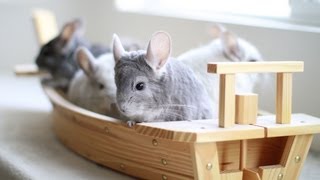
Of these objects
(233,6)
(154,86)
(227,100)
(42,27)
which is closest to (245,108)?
(227,100)

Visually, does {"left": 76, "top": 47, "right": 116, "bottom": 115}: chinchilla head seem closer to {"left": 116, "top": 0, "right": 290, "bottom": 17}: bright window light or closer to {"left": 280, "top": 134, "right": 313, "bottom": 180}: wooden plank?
{"left": 116, "top": 0, "right": 290, "bottom": 17}: bright window light

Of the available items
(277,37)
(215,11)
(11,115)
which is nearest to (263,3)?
A: (277,37)

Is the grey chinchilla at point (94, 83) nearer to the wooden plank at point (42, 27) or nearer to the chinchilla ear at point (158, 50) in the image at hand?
the chinchilla ear at point (158, 50)

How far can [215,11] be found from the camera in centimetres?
131

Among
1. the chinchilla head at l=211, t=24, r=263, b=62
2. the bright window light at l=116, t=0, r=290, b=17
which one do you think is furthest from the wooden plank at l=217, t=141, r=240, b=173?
the bright window light at l=116, t=0, r=290, b=17

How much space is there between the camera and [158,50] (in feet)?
2.68

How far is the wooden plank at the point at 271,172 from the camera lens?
0.78 metres

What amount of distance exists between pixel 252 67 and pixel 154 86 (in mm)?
170

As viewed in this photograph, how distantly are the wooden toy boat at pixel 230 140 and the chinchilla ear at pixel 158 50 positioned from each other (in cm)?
10

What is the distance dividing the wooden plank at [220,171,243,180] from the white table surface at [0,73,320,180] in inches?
6.8

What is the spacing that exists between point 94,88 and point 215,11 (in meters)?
0.37

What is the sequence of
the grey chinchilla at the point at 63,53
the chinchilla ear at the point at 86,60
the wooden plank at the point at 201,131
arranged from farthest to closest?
the grey chinchilla at the point at 63,53 < the chinchilla ear at the point at 86,60 < the wooden plank at the point at 201,131

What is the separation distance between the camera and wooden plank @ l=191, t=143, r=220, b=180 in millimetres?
730

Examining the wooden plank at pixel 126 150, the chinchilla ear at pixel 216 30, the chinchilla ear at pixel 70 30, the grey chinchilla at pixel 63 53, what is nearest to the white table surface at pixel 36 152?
the wooden plank at pixel 126 150
